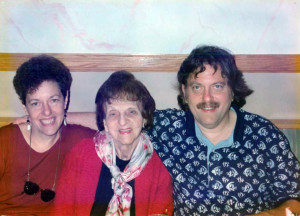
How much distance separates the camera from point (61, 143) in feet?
5.44

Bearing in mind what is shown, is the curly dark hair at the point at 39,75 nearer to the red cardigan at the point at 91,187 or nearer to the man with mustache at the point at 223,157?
the red cardigan at the point at 91,187

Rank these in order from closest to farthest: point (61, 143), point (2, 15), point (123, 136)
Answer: point (123, 136) → point (61, 143) → point (2, 15)

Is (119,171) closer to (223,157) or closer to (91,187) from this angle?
(91,187)

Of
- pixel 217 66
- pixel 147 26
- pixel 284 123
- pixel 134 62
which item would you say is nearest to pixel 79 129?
pixel 134 62

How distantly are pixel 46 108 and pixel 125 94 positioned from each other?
400 mm

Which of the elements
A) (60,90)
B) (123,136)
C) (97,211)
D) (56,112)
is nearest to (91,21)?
(60,90)

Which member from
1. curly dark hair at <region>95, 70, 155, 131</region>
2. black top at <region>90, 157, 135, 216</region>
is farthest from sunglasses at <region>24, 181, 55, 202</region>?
curly dark hair at <region>95, 70, 155, 131</region>

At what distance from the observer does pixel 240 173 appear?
1.50 meters

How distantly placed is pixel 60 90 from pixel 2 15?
58cm

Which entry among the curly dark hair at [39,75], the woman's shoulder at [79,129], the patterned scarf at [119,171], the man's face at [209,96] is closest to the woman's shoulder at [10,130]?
the curly dark hair at [39,75]

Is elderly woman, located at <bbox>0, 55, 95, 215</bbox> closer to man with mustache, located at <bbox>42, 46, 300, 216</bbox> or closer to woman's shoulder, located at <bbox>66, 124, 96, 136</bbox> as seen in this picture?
woman's shoulder, located at <bbox>66, 124, 96, 136</bbox>

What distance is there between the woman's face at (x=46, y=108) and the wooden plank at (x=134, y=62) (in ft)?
0.73

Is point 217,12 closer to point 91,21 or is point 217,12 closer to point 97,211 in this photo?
point 91,21

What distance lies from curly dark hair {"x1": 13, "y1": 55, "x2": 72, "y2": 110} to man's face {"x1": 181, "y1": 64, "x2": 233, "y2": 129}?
665 mm
